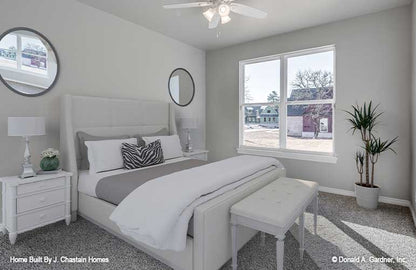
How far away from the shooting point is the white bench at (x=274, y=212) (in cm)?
153

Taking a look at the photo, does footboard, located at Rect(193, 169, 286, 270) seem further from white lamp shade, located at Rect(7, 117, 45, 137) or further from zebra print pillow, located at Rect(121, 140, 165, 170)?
white lamp shade, located at Rect(7, 117, 45, 137)

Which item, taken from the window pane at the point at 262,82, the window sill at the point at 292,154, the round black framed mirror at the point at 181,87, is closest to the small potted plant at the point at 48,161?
the round black framed mirror at the point at 181,87

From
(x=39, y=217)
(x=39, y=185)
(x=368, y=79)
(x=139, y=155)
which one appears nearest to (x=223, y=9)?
(x=139, y=155)

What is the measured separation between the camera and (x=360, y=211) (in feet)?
9.56

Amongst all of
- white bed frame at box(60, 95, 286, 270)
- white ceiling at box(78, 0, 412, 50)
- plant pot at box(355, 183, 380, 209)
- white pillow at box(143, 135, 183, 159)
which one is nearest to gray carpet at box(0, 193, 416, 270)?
white bed frame at box(60, 95, 286, 270)

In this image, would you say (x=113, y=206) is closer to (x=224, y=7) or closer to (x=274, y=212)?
(x=274, y=212)

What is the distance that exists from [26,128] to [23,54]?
0.97 meters

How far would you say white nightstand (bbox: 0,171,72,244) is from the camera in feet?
6.92

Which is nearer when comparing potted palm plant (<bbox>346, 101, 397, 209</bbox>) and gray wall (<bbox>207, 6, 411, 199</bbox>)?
potted palm plant (<bbox>346, 101, 397, 209</bbox>)

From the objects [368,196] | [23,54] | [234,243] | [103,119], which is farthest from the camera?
[103,119]

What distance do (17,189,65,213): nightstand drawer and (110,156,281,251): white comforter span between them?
1015 mm

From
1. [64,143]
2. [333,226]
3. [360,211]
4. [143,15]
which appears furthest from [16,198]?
[360,211]

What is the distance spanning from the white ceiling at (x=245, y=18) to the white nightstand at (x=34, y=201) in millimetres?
2338

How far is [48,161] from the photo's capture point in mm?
2445
